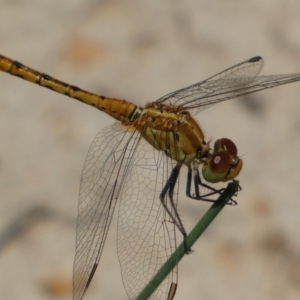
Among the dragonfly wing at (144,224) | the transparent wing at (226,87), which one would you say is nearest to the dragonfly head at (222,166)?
the dragonfly wing at (144,224)

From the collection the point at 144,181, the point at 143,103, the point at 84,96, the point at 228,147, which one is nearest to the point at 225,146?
the point at 228,147

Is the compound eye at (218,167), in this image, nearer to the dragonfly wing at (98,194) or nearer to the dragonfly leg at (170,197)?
the dragonfly leg at (170,197)

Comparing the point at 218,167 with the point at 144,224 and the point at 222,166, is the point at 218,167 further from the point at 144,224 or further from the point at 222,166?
the point at 144,224

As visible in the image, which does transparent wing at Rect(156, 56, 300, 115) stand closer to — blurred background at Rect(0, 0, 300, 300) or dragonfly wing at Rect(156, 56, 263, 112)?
dragonfly wing at Rect(156, 56, 263, 112)

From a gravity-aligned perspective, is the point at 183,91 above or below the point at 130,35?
below

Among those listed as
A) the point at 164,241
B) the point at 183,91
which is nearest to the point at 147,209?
the point at 164,241

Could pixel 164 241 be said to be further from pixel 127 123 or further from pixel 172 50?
pixel 172 50
